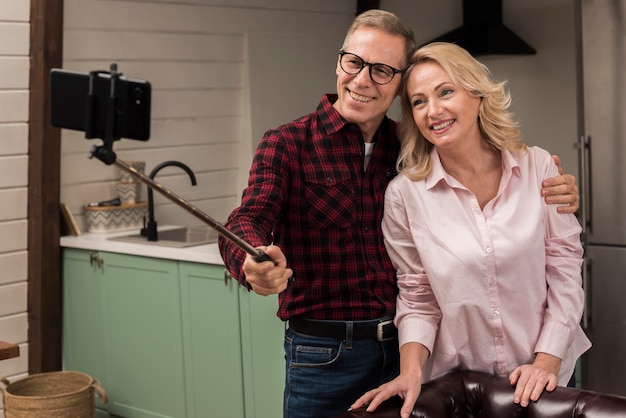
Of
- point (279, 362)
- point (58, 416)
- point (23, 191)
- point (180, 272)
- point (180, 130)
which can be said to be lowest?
point (58, 416)

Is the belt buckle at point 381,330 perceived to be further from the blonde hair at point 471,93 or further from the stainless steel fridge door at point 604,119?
the stainless steel fridge door at point 604,119

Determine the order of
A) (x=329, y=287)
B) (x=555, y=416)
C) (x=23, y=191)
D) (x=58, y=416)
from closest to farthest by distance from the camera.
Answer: (x=555, y=416), (x=329, y=287), (x=58, y=416), (x=23, y=191)

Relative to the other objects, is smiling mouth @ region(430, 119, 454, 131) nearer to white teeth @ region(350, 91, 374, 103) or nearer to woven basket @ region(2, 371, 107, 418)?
white teeth @ region(350, 91, 374, 103)

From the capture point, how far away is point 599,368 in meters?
3.75

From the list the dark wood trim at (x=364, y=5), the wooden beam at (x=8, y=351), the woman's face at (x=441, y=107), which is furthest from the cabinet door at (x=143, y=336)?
the dark wood trim at (x=364, y=5)

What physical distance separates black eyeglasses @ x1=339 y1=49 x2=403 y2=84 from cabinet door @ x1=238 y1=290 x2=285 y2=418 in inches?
63.3

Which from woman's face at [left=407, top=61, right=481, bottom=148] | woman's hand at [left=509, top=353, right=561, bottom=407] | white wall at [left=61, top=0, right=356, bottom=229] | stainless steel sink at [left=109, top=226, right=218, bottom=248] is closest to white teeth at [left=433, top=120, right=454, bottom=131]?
woman's face at [left=407, top=61, right=481, bottom=148]

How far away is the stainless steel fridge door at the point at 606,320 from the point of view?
3693 mm

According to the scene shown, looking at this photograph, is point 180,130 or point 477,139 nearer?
point 477,139

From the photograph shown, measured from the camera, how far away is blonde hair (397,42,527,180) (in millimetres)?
2193

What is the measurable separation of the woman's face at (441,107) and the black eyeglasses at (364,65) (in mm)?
66

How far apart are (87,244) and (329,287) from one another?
2426 mm

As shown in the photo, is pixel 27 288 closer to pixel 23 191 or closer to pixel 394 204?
pixel 23 191

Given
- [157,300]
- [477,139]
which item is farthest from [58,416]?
[477,139]
